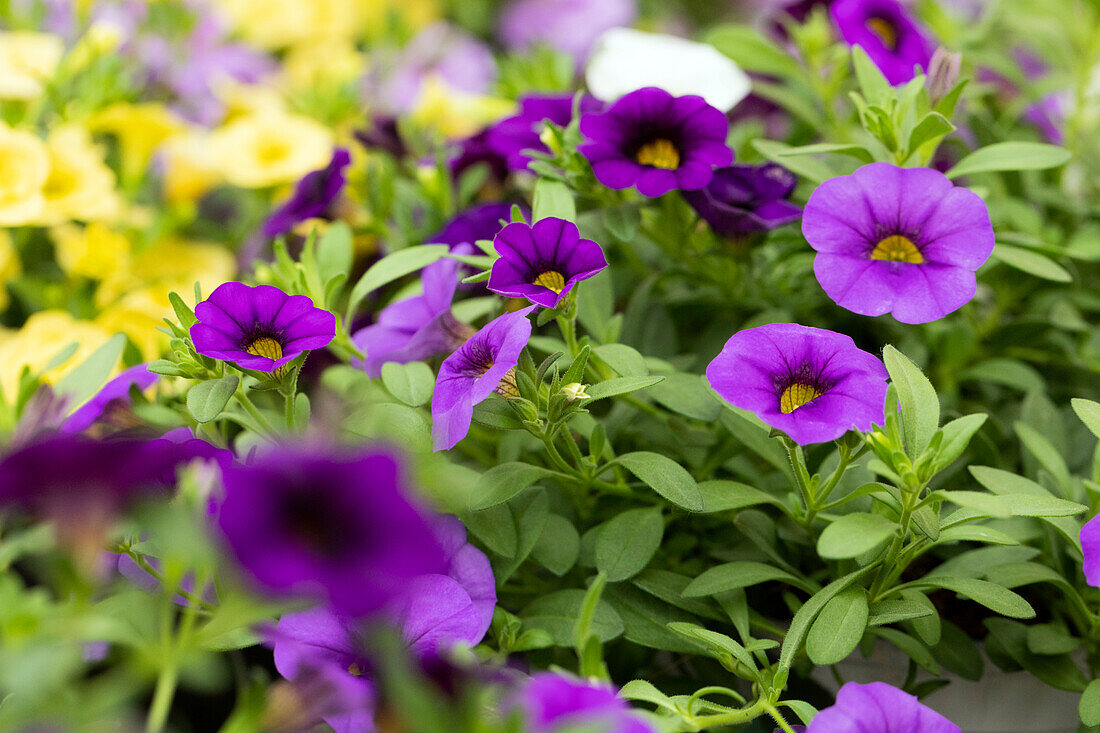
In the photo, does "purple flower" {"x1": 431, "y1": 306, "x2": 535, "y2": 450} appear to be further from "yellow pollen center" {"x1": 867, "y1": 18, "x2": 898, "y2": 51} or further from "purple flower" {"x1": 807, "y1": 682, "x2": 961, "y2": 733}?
"yellow pollen center" {"x1": 867, "y1": 18, "x2": 898, "y2": 51}

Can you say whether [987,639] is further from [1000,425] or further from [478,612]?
[478,612]

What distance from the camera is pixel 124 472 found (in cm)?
35

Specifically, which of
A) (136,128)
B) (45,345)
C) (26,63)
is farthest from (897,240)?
(26,63)

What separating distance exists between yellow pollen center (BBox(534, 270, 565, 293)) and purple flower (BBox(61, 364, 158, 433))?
25 cm

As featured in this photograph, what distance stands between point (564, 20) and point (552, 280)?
1.41 metres

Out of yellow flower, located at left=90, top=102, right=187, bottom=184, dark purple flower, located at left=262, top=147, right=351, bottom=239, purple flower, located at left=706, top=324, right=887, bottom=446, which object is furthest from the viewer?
yellow flower, located at left=90, top=102, right=187, bottom=184

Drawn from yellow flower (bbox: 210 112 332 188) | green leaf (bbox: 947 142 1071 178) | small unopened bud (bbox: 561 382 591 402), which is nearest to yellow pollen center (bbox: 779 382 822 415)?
small unopened bud (bbox: 561 382 591 402)

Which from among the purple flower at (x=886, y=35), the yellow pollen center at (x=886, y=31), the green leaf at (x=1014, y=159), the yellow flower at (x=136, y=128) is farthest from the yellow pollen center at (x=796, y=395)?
the yellow flower at (x=136, y=128)

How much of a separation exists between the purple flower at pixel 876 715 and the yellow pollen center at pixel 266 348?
326 millimetres

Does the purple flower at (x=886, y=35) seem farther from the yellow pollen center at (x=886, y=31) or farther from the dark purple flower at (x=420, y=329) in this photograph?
the dark purple flower at (x=420, y=329)

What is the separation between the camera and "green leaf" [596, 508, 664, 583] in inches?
20.1

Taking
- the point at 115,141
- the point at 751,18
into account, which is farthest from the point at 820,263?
the point at 751,18

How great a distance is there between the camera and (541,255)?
0.51 m

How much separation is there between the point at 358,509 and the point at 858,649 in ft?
1.23
